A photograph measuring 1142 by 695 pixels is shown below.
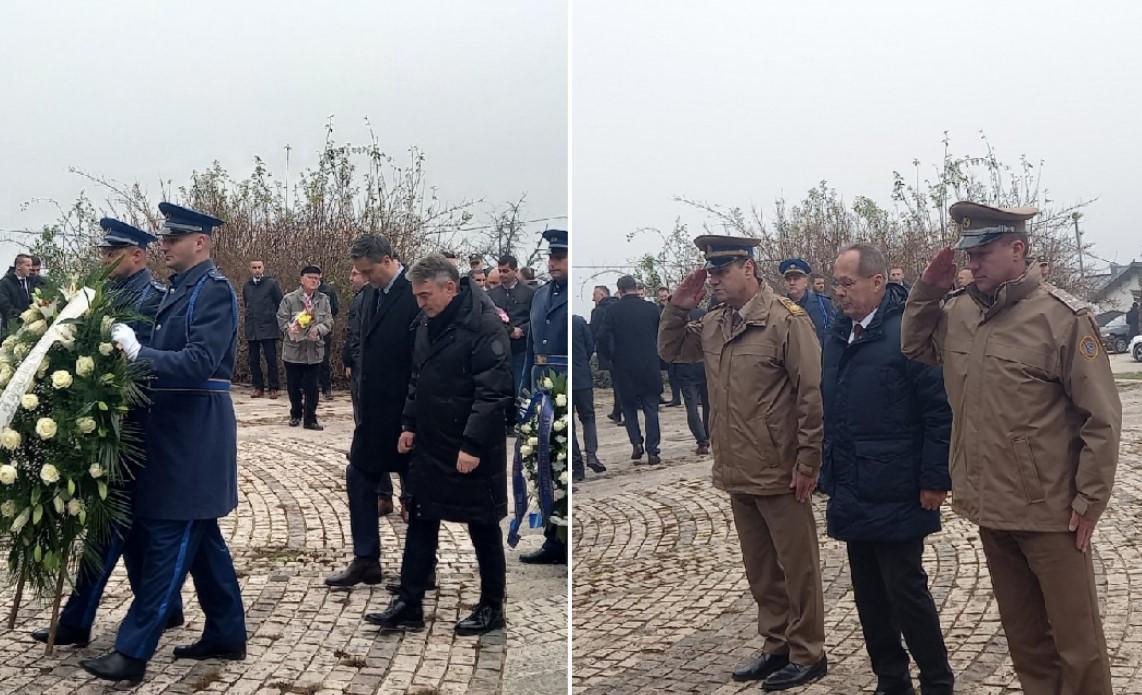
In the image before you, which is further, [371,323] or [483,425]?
[371,323]

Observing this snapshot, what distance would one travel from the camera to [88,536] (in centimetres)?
443

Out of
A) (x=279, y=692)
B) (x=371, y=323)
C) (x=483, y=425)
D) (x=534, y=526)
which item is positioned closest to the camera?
(x=279, y=692)

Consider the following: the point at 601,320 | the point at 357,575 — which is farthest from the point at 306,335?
the point at 357,575

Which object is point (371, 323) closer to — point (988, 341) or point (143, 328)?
point (143, 328)

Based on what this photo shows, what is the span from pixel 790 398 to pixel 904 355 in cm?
54

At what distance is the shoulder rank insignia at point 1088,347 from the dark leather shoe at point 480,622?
2809mm

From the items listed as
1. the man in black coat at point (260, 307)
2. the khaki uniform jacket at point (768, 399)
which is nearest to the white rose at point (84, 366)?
the khaki uniform jacket at point (768, 399)

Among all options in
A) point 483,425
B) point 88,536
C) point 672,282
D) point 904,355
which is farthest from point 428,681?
point 672,282

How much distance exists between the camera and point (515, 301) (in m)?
10.9

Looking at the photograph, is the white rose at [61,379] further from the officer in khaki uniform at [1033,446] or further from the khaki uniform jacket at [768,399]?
the officer in khaki uniform at [1033,446]

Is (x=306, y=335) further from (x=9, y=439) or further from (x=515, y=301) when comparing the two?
(x=9, y=439)

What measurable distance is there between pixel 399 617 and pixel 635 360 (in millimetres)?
5373

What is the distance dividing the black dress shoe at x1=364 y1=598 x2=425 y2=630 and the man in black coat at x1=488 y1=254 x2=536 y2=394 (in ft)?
18.0

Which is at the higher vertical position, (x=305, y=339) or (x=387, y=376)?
(x=305, y=339)
